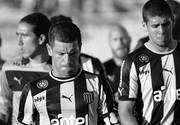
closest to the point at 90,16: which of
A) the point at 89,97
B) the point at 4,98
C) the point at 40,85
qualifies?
the point at 4,98

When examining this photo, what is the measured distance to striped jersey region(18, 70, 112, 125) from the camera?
5605 mm

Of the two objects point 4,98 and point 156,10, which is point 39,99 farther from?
point 156,10

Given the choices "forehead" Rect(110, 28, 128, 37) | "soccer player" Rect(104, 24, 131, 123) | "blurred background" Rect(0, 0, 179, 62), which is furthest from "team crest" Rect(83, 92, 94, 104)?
"blurred background" Rect(0, 0, 179, 62)

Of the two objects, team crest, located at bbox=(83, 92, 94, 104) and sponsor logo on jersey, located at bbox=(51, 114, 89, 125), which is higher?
team crest, located at bbox=(83, 92, 94, 104)

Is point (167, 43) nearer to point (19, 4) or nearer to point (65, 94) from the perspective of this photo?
point (65, 94)

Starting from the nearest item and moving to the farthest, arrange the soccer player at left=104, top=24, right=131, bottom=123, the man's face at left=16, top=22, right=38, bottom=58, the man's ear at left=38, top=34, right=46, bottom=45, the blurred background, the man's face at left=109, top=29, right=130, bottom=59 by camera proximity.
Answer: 1. the man's face at left=16, top=22, right=38, bottom=58
2. the man's ear at left=38, top=34, right=46, bottom=45
3. the soccer player at left=104, top=24, right=131, bottom=123
4. the man's face at left=109, top=29, right=130, bottom=59
5. the blurred background

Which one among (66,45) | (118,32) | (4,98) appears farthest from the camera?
(118,32)

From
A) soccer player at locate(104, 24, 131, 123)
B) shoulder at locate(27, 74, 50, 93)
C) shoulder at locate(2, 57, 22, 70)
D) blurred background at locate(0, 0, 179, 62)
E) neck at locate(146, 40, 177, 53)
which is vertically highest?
neck at locate(146, 40, 177, 53)

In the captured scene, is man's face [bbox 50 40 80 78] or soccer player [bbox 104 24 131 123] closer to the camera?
man's face [bbox 50 40 80 78]

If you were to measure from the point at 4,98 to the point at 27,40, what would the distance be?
0.66 metres

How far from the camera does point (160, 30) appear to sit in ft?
19.1

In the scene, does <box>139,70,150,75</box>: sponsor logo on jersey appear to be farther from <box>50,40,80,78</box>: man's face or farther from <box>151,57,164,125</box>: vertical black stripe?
Answer: <box>50,40,80,78</box>: man's face

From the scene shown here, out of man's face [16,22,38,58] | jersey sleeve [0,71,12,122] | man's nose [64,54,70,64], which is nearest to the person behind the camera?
man's nose [64,54,70,64]

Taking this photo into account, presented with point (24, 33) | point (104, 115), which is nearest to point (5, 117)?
point (24, 33)
